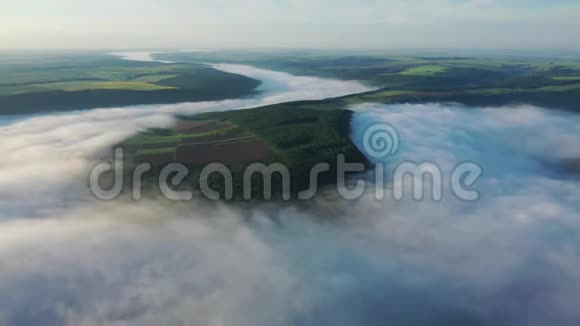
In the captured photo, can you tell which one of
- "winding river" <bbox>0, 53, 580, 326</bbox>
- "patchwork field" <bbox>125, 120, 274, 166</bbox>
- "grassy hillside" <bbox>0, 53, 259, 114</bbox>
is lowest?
"winding river" <bbox>0, 53, 580, 326</bbox>

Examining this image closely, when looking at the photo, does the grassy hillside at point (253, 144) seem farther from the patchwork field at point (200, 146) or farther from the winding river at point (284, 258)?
the winding river at point (284, 258)

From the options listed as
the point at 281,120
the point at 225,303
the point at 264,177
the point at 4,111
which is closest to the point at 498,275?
the point at 225,303

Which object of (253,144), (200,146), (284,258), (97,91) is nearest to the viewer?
(284,258)

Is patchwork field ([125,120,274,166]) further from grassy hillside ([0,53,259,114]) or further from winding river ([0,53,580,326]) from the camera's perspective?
Result: grassy hillside ([0,53,259,114])

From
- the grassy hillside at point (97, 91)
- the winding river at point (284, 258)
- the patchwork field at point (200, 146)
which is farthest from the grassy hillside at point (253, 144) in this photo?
the grassy hillside at point (97, 91)

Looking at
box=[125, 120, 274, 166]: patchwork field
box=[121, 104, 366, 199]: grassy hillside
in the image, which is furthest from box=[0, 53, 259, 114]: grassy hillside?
box=[125, 120, 274, 166]: patchwork field

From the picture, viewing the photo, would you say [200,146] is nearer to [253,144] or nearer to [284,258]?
[253,144]

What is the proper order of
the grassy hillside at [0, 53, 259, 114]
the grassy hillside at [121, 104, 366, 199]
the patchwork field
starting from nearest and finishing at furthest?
1. the grassy hillside at [121, 104, 366, 199]
2. the patchwork field
3. the grassy hillside at [0, 53, 259, 114]

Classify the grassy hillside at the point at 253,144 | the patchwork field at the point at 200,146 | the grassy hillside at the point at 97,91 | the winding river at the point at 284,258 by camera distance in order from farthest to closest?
the grassy hillside at the point at 97,91 → the patchwork field at the point at 200,146 → the grassy hillside at the point at 253,144 → the winding river at the point at 284,258

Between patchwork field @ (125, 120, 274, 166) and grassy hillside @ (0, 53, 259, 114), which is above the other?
grassy hillside @ (0, 53, 259, 114)

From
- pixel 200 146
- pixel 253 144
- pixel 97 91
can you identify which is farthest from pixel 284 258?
pixel 97 91

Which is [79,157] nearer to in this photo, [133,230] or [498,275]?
[133,230]
